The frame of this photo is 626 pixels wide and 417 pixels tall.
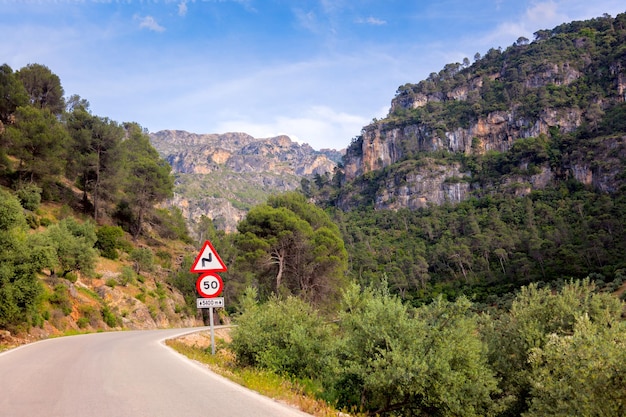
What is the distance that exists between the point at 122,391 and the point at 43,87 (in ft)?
189

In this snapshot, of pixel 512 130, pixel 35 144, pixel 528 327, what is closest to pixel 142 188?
pixel 35 144

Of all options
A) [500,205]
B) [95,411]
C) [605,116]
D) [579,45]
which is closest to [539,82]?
[579,45]

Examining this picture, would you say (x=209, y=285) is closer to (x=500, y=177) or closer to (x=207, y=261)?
(x=207, y=261)

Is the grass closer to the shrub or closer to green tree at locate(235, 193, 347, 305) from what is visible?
green tree at locate(235, 193, 347, 305)

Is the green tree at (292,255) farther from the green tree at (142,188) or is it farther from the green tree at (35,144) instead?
the green tree at (142,188)

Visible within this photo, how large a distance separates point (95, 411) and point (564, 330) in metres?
12.5

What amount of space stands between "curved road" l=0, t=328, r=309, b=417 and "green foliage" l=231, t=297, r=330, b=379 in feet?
4.40

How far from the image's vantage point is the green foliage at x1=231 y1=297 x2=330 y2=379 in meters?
9.48

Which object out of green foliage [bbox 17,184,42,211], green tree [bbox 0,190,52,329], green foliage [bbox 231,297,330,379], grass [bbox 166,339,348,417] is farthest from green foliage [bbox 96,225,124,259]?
green foliage [bbox 231,297,330,379]

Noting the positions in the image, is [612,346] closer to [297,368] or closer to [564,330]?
[564,330]

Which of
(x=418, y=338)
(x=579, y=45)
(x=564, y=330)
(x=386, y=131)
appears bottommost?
(x=564, y=330)

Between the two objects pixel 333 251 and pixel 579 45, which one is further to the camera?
pixel 579 45

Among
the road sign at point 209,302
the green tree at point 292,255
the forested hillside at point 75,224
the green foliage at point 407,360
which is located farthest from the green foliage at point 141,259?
the green foliage at point 407,360

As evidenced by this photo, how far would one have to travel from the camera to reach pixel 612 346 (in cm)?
755
